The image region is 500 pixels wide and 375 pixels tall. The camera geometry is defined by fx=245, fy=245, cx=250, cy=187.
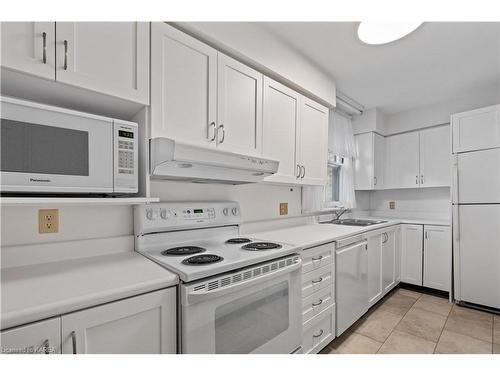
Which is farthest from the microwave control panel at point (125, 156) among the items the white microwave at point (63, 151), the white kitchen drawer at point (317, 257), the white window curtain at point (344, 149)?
the white window curtain at point (344, 149)

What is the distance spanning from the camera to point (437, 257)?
2928 mm

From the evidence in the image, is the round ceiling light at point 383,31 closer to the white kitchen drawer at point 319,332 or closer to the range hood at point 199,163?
the range hood at point 199,163

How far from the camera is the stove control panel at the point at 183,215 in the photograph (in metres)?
1.45

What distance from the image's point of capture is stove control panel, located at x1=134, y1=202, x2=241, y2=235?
1451 millimetres

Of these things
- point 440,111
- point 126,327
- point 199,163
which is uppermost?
point 440,111

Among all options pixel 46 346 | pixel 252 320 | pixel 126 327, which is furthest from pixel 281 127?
pixel 46 346

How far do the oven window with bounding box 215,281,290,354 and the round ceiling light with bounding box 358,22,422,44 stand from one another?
6.24 ft

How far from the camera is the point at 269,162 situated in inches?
65.6

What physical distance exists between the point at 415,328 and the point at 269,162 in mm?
2067

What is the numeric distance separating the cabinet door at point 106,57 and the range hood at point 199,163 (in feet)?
0.91

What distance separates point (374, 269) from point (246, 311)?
5.94 ft

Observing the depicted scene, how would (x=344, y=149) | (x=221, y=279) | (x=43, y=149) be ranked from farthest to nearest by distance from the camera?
(x=344, y=149)
(x=221, y=279)
(x=43, y=149)

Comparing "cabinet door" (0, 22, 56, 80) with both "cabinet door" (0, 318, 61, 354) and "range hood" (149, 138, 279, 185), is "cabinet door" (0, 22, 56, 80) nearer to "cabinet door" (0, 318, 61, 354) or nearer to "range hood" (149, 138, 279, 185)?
"range hood" (149, 138, 279, 185)

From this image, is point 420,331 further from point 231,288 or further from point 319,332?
point 231,288
